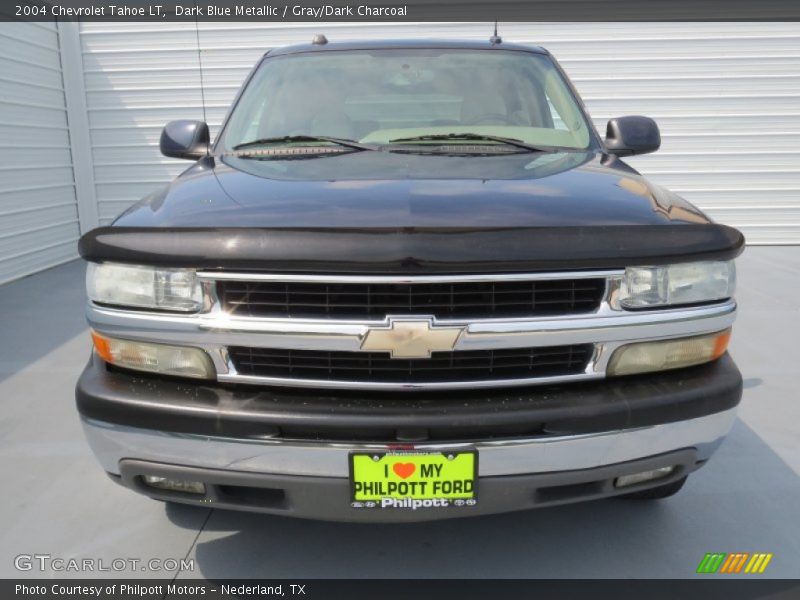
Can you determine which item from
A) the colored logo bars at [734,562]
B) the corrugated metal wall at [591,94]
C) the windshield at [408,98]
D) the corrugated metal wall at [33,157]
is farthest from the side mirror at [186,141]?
the corrugated metal wall at [591,94]

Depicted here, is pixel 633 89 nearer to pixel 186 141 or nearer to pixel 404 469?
pixel 186 141

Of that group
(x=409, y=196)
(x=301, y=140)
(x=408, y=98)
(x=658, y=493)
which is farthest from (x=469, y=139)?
(x=658, y=493)

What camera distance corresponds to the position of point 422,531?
2.47 metres

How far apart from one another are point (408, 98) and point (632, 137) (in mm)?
1045

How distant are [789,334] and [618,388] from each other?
3.84m

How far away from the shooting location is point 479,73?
10.6 ft

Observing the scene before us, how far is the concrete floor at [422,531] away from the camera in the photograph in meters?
2.29

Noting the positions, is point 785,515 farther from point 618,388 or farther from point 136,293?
point 136,293

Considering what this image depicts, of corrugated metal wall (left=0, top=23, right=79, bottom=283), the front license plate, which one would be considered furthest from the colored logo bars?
corrugated metal wall (left=0, top=23, right=79, bottom=283)

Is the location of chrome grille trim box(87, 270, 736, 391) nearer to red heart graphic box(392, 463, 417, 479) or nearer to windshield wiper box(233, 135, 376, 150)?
red heart graphic box(392, 463, 417, 479)

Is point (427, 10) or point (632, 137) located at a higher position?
point (427, 10)

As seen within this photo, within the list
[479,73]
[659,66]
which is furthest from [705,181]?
[479,73]

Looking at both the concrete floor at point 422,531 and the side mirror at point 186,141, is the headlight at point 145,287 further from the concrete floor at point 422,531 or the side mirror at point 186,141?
the side mirror at point 186,141

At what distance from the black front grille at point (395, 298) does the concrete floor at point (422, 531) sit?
100 centimetres
